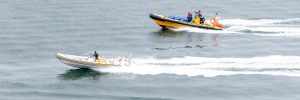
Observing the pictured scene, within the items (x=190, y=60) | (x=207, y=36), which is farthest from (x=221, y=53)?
(x=207, y=36)

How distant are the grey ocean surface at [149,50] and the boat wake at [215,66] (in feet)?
0.32

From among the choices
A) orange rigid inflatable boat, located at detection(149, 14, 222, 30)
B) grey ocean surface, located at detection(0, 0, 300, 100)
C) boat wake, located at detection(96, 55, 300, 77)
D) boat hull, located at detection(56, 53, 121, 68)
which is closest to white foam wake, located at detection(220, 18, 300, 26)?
grey ocean surface, located at detection(0, 0, 300, 100)

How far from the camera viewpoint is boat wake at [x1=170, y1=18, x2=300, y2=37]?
85188 millimetres

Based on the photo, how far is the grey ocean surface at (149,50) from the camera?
62469mm

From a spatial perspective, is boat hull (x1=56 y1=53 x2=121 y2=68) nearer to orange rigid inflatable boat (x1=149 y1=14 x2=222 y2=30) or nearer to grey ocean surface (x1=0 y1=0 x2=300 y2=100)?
grey ocean surface (x1=0 y1=0 x2=300 y2=100)

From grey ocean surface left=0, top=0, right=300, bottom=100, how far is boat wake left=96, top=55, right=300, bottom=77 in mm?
A: 96

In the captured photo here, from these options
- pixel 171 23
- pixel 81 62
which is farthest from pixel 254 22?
pixel 81 62

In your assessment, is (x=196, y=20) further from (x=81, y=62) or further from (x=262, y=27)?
(x=81, y=62)

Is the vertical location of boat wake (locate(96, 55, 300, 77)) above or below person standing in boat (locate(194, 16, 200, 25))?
below

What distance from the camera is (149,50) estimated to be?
252ft

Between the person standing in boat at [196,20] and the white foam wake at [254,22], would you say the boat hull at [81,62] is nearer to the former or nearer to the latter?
the person standing in boat at [196,20]

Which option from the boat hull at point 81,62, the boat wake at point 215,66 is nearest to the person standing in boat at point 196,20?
the boat wake at point 215,66

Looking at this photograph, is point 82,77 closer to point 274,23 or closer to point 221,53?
point 221,53

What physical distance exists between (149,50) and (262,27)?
1785 cm
